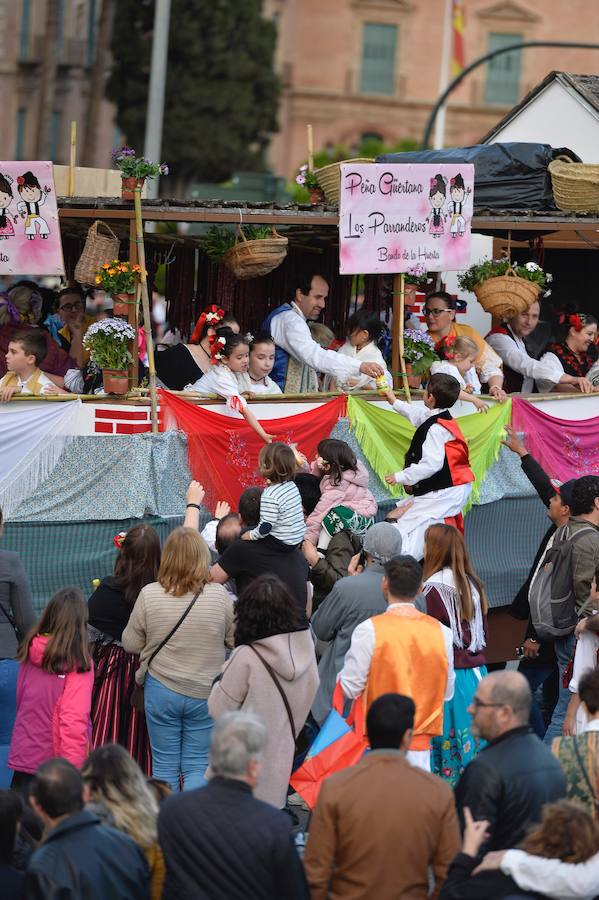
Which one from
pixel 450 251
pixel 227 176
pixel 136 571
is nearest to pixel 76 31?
pixel 227 176

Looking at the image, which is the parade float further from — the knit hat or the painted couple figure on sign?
the knit hat

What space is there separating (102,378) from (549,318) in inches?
247

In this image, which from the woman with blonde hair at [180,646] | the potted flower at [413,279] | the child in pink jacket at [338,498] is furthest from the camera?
the potted flower at [413,279]

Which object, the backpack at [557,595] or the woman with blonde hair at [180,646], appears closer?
the woman with blonde hair at [180,646]

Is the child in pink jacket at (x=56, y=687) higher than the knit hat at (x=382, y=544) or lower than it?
lower

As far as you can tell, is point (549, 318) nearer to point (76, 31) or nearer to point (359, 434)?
point (359, 434)

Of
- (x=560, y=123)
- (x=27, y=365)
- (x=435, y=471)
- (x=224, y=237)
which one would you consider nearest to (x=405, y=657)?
(x=435, y=471)

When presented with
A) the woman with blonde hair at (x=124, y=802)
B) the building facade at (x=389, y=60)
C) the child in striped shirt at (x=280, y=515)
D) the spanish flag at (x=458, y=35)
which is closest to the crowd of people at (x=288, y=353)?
the child in striped shirt at (x=280, y=515)

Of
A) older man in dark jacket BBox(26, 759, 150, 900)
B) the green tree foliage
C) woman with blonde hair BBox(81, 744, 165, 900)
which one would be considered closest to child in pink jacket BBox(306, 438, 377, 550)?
woman with blonde hair BBox(81, 744, 165, 900)

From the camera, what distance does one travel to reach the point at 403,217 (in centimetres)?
1236

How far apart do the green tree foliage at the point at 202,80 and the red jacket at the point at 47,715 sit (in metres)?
47.5

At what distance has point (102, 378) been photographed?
11.9 metres

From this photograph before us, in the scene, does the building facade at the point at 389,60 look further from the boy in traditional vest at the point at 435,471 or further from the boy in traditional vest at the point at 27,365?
the boy in traditional vest at the point at 435,471

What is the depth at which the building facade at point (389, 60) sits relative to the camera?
78625mm
